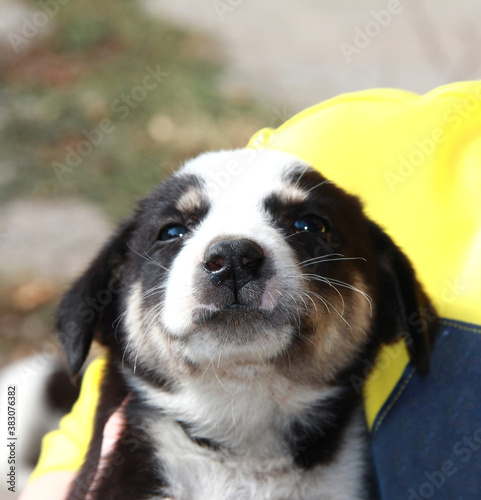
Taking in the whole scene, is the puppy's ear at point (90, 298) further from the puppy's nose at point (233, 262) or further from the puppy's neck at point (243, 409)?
the puppy's nose at point (233, 262)

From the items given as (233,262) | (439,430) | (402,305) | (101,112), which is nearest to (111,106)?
(101,112)

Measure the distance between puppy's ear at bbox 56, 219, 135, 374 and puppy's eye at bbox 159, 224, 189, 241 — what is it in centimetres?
30

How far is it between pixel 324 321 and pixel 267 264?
365mm

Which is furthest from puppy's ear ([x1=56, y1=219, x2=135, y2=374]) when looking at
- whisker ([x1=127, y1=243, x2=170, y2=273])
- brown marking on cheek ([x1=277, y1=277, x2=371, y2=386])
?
brown marking on cheek ([x1=277, y1=277, x2=371, y2=386])

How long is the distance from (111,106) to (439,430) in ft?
24.8

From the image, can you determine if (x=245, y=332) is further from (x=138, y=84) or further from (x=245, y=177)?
(x=138, y=84)

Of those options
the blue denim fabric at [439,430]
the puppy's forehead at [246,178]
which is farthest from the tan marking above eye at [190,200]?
the blue denim fabric at [439,430]

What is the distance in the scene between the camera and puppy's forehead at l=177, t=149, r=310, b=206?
2463mm

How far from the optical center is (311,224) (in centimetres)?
244

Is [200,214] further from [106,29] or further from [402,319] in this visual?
[106,29]

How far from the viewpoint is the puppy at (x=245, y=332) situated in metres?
2.07

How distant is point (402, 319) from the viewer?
250 cm

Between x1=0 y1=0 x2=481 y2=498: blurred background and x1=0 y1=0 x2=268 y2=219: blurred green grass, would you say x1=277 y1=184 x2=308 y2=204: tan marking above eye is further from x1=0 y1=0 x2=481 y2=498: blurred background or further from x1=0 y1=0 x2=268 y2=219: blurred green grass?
x1=0 y1=0 x2=268 y2=219: blurred green grass

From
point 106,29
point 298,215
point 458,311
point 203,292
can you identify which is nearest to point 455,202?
point 458,311
